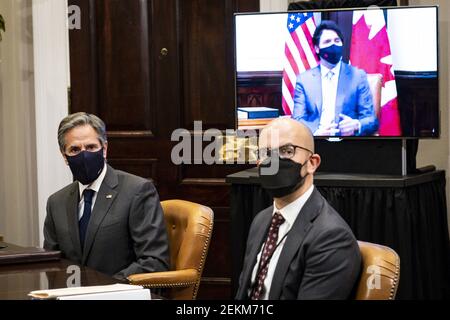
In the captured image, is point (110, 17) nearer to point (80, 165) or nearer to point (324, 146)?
point (324, 146)

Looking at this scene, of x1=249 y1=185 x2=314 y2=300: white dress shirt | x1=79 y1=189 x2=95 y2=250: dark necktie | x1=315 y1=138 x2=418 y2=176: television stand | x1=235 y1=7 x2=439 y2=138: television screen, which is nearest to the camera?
x1=249 y1=185 x2=314 y2=300: white dress shirt

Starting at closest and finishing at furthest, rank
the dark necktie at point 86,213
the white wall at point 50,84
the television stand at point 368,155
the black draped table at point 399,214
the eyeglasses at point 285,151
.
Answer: the eyeglasses at point 285,151 < the dark necktie at point 86,213 < the black draped table at point 399,214 < the television stand at point 368,155 < the white wall at point 50,84

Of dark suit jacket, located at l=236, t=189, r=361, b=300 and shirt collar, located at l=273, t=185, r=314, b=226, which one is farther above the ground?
shirt collar, located at l=273, t=185, r=314, b=226

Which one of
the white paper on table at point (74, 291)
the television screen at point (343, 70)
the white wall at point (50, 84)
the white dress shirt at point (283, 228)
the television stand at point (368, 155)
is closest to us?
the white paper on table at point (74, 291)

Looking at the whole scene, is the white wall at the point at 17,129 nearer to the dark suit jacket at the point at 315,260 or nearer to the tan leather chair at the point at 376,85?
the tan leather chair at the point at 376,85

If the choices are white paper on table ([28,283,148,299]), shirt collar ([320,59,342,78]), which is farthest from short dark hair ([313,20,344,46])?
white paper on table ([28,283,148,299])

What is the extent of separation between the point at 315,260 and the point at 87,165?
4.60ft

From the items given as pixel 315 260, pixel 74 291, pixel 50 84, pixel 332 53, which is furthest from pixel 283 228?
pixel 50 84

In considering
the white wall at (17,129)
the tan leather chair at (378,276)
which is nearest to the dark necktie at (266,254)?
the tan leather chair at (378,276)

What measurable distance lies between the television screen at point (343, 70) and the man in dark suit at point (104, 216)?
5.30ft

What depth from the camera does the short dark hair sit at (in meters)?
5.21

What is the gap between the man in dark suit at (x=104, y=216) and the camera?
3869 millimetres

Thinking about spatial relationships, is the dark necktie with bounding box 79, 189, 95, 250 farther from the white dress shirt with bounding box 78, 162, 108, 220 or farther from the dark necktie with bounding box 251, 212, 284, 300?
the dark necktie with bounding box 251, 212, 284, 300

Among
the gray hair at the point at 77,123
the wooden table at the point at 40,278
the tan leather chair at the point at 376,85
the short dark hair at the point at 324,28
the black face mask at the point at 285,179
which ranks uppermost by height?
the short dark hair at the point at 324,28
